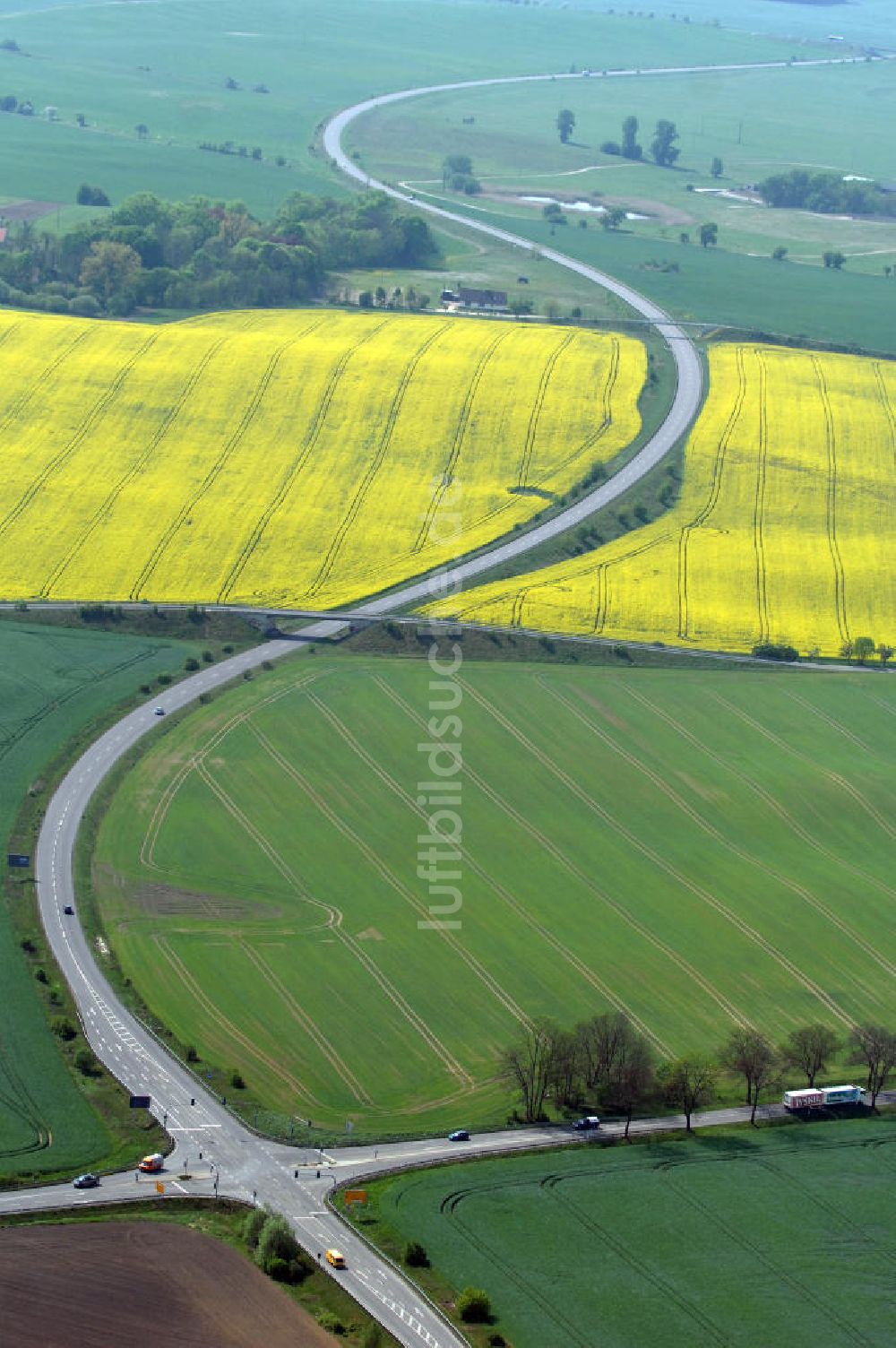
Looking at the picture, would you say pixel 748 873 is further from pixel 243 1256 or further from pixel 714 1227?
pixel 243 1256

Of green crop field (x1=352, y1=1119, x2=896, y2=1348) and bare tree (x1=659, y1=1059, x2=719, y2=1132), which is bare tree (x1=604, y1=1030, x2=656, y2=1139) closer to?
bare tree (x1=659, y1=1059, x2=719, y2=1132)

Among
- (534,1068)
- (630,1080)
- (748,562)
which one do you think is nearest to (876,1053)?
(630,1080)

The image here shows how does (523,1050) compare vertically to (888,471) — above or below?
below

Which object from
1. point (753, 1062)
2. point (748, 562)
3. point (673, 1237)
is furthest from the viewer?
point (748, 562)

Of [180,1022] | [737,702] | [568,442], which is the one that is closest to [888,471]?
[568,442]

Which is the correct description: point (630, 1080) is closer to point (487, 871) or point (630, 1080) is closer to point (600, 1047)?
point (600, 1047)

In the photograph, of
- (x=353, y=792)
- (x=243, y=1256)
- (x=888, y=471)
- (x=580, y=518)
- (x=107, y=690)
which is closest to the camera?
(x=243, y=1256)

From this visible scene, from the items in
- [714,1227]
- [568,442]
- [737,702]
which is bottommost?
[714,1227]

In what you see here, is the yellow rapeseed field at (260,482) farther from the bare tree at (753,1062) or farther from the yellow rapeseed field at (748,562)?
the bare tree at (753,1062)
